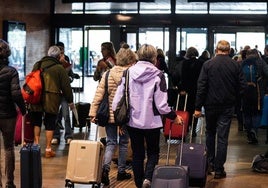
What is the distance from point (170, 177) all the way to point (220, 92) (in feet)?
7.86

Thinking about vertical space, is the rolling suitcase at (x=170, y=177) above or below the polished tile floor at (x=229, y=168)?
above

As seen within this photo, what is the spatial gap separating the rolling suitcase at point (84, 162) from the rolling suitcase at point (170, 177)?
1223 millimetres

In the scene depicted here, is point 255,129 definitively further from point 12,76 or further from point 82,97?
point 82,97

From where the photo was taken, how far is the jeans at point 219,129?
7.80 metres

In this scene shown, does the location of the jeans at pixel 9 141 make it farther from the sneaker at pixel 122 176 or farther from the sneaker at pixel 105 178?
the sneaker at pixel 122 176

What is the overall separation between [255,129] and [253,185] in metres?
3.62

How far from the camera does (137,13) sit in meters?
17.2

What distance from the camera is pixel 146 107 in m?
6.22

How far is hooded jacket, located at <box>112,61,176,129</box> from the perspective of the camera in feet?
20.4

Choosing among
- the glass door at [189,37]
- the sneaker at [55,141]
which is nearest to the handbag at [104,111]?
the sneaker at [55,141]

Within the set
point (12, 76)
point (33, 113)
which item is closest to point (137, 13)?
point (33, 113)

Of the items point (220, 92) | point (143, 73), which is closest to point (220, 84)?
point (220, 92)

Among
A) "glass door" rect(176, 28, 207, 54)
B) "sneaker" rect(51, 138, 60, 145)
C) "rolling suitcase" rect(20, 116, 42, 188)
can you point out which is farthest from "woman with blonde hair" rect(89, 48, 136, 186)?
"glass door" rect(176, 28, 207, 54)

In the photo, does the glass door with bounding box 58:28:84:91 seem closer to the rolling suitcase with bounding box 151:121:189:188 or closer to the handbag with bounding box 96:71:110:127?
the handbag with bounding box 96:71:110:127
